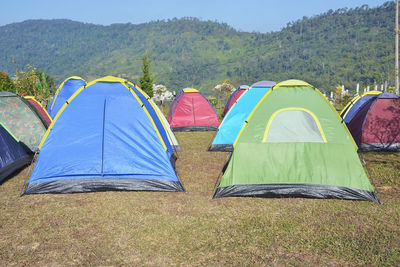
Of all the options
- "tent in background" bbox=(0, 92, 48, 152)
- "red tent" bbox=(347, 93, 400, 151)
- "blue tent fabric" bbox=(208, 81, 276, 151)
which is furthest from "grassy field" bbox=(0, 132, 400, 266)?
"blue tent fabric" bbox=(208, 81, 276, 151)

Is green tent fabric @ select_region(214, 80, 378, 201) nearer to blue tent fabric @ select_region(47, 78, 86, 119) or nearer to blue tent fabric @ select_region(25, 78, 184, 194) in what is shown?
blue tent fabric @ select_region(25, 78, 184, 194)

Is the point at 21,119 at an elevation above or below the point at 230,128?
above

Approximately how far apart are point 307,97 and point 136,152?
3.16 meters

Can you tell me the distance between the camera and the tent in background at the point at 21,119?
330 inches

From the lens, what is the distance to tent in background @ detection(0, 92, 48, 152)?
27.5 ft

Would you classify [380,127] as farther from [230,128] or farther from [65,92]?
[65,92]

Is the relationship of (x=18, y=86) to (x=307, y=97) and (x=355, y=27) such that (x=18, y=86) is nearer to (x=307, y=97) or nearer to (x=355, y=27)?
(x=307, y=97)

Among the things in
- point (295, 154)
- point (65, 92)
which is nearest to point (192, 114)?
point (65, 92)

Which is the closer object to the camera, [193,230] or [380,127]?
[193,230]

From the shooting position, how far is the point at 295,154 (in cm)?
557

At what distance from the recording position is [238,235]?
4.23 metres

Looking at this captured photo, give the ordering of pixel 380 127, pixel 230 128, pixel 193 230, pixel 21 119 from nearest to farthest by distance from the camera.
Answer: pixel 193 230, pixel 21 119, pixel 380 127, pixel 230 128

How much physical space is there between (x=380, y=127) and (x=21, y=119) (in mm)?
9291

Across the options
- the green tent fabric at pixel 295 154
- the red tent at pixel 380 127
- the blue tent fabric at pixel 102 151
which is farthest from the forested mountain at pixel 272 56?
the blue tent fabric at pixel 102 151
